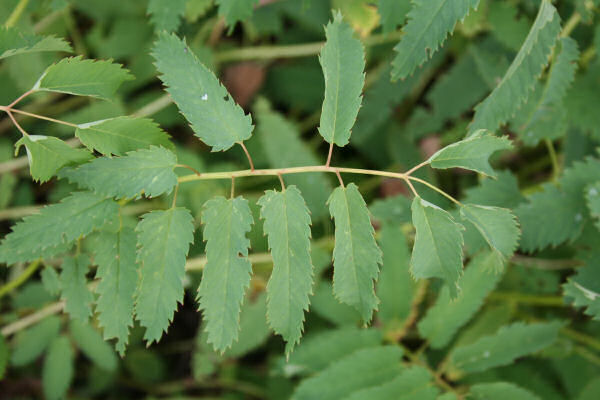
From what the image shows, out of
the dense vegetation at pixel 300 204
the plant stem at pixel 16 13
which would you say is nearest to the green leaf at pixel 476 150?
the dense vegetation at pixel 300 204

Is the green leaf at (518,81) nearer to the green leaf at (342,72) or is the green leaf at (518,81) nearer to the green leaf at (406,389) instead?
the green leaf at (342,72)

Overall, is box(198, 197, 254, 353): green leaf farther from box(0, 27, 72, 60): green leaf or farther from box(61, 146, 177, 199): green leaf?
box(0, 27, 72, 60): green leaf

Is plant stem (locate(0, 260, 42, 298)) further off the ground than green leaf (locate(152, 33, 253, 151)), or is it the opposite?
green leaf (locate(152, 33, 253, 151))

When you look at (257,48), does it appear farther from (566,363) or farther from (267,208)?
(566,363)

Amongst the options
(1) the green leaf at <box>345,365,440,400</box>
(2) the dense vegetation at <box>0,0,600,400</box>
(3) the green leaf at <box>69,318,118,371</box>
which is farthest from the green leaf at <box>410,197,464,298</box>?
(3) the green leaf at <box>69,318,118,371</box>

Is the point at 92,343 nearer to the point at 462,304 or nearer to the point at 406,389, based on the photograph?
the point at 406,389

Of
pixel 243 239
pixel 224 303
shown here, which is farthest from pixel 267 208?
pixel 224 303

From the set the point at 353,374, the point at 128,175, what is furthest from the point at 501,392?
the point at 128,175
